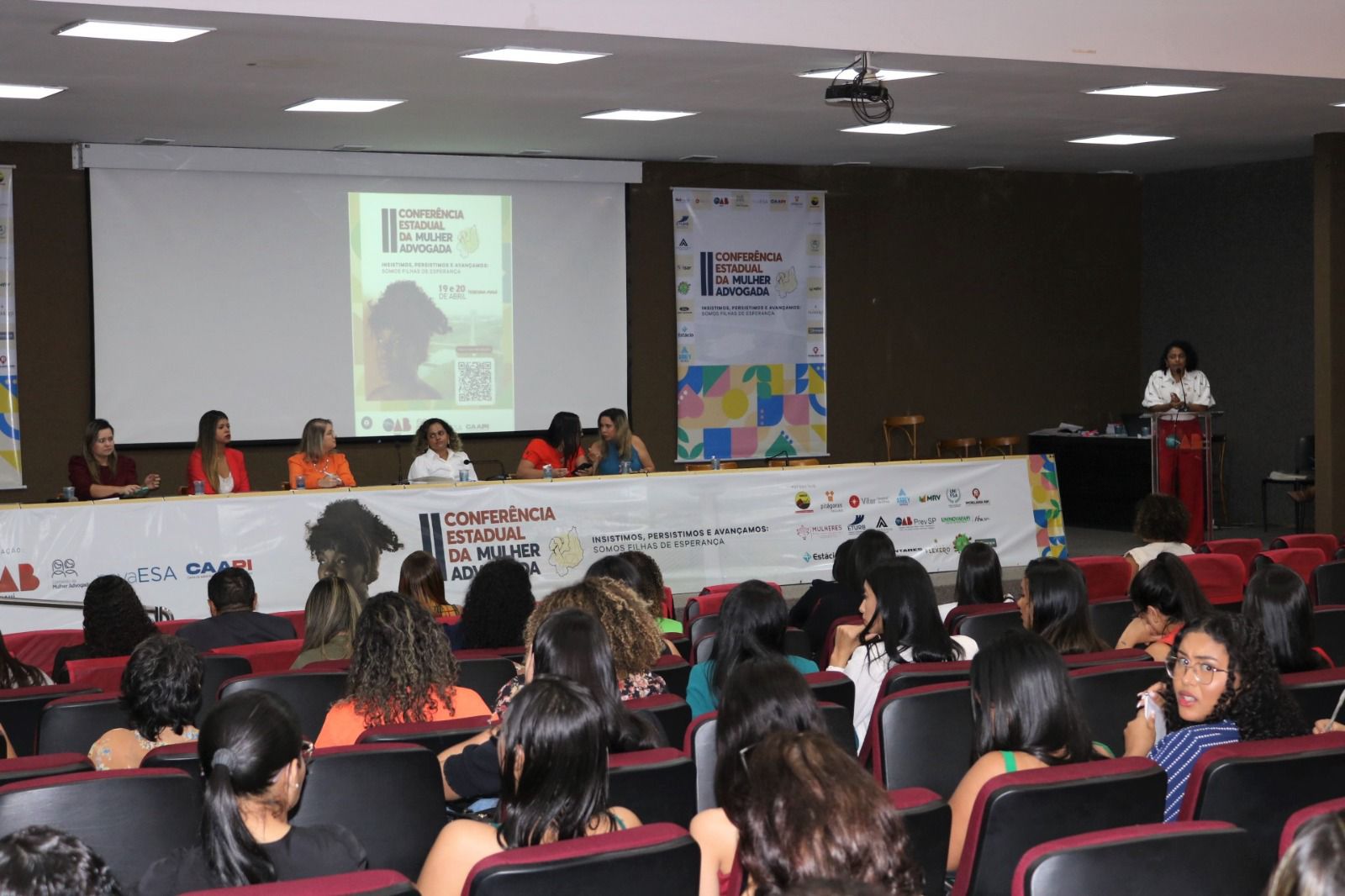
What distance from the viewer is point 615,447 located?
10258mm

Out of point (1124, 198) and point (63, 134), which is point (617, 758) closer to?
point (63, 134)

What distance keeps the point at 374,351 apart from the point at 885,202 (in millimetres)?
5039

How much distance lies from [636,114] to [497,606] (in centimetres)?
522

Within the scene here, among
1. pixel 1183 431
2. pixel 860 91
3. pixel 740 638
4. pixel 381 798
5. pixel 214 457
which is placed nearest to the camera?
pixel 381 798

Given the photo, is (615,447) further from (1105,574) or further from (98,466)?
(1105,574)

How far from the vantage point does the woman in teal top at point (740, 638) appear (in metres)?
4.09

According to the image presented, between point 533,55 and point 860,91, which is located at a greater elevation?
point 533,55

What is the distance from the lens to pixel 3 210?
10102mm

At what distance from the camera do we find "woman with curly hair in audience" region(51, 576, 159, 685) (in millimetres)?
5094

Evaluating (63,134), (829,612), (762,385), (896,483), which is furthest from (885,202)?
(829,612)

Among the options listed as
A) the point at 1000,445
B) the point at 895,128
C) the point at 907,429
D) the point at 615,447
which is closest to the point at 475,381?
the point at 615,447

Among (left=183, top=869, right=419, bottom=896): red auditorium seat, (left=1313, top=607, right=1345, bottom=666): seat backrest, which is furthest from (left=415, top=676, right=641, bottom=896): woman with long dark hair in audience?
(left=1313, top=607, right=1345, bottom=666): seat backrest

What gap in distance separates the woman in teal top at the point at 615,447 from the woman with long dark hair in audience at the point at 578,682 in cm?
684

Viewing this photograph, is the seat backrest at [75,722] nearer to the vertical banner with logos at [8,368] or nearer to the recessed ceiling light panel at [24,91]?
the recessed ceiling light panel at [24,91]
